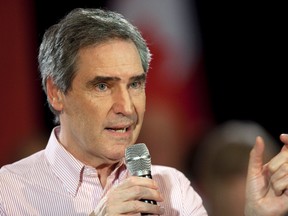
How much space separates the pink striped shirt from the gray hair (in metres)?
0.24

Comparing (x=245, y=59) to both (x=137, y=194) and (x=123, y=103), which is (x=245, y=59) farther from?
(x=137, y=194)

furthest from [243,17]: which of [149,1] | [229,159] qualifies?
[229,159]

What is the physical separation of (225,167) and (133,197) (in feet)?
4.30

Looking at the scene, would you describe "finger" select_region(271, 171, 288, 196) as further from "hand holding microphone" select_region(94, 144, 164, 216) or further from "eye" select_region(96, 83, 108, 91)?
"eye" select_region(96, 83, 108, 91)

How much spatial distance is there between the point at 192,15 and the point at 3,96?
1148 mm

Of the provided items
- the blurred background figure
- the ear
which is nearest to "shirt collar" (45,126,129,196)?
the ear

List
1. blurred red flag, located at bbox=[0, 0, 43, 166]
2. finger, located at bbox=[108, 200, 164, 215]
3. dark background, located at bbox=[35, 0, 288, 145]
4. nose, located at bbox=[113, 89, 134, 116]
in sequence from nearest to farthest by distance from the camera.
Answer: finger, located at bbox=[108, 200, 164, 215], nose, located at bbox=[113, 89, 134, 116], blurred red flag, located at bbox=[0, 0, 43, 166], dark background, located at bbox=[35, 0, 288, 145]

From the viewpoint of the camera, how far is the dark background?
10.9 feet

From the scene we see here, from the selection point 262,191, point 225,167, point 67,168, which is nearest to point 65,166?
point 67,168

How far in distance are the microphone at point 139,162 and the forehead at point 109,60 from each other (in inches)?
14.5

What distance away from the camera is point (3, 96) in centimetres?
290

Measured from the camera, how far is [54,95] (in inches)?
79.6

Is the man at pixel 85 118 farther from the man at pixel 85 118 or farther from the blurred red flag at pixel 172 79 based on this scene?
the blurred red flag at pixel 172 79

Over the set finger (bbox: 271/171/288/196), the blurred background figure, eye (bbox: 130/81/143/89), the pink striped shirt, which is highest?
eye (bbox: 130/81/143/89)
